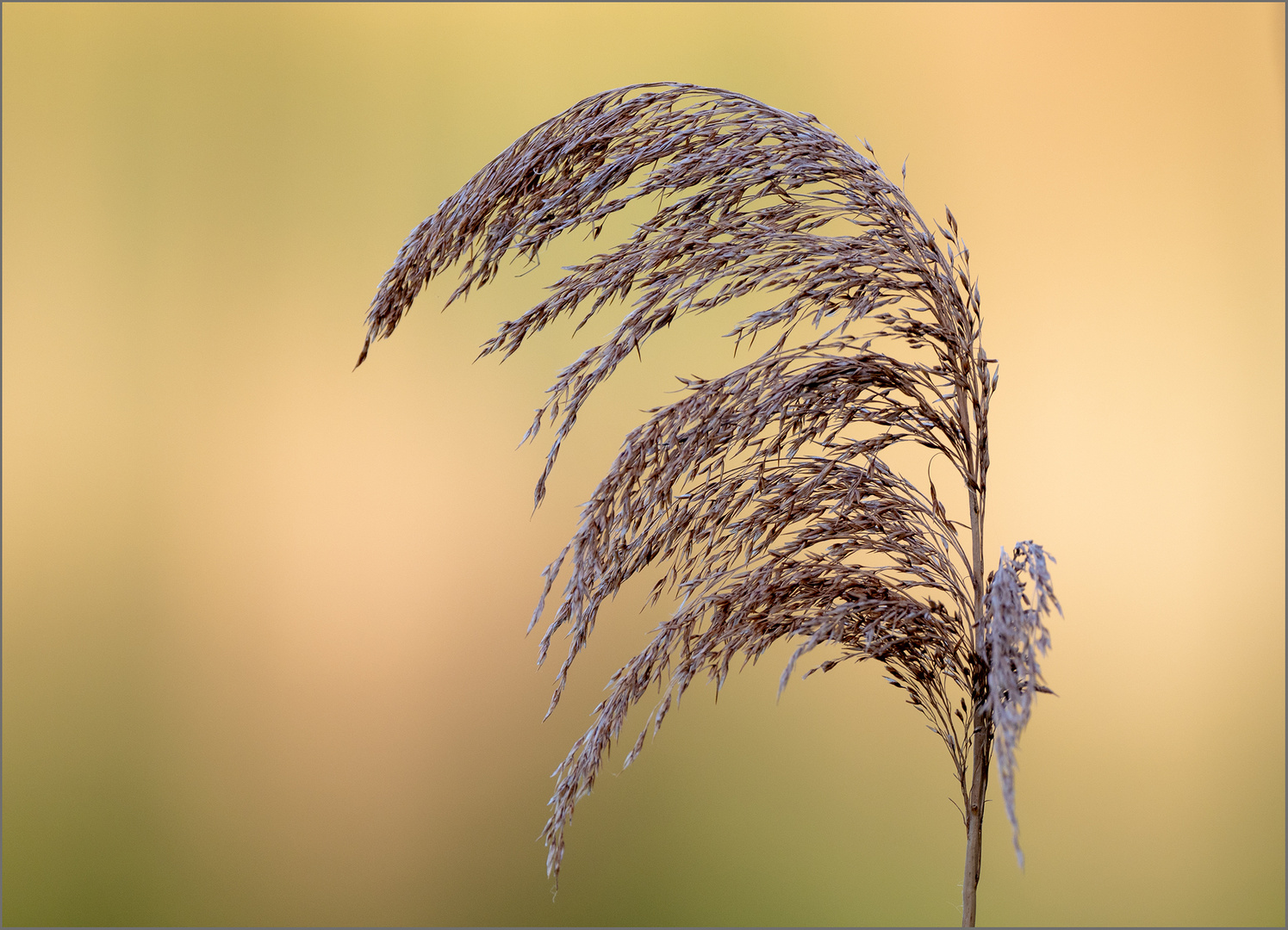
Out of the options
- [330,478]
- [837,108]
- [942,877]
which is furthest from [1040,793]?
[330,478]

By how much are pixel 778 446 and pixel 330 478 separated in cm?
119

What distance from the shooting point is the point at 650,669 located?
982mm

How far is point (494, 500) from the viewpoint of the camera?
1.81 meters

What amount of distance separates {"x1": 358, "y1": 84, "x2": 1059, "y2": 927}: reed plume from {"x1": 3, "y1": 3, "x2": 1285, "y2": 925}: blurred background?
0.77 meters

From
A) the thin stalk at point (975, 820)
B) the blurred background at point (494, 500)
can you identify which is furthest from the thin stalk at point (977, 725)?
the blurred background at point (494, 500)

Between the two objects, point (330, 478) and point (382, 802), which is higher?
point (330, 478)

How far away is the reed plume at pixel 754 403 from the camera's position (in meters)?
0.95

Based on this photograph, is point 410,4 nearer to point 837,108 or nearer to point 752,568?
point 837,108

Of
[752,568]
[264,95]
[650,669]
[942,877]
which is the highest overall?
[264,95]

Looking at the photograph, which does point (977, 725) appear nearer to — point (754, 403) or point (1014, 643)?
point (1014, 643)

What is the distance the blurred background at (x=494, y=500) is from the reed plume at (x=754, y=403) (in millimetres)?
773

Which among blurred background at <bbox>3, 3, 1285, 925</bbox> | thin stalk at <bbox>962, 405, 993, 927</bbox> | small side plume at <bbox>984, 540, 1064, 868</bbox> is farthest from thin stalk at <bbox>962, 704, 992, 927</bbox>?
blurred background at <bbox>3, 3, 1285, 925</bbox>

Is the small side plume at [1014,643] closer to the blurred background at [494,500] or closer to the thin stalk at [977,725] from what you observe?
the thin stalk at [977,725]

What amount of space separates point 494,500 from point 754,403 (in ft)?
3.25
